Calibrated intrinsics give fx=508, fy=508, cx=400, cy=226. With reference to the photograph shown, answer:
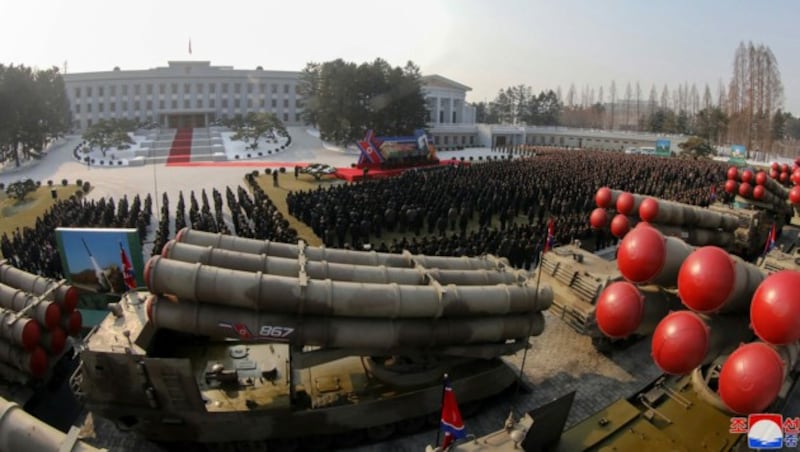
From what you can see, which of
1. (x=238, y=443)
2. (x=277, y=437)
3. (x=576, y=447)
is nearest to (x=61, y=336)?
(x=238, y=443)

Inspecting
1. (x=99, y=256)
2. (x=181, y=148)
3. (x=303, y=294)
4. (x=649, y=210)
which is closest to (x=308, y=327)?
(x=303, y=294)

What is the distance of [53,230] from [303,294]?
53.5 feet

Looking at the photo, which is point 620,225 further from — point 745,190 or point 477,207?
point 477,207

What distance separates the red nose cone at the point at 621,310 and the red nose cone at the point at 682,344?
0.51m

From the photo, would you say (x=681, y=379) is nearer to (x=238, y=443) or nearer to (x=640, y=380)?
(x=640, y=380)

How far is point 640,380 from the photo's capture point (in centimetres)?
1183

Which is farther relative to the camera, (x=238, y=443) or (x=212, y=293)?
(x=238, y=443)

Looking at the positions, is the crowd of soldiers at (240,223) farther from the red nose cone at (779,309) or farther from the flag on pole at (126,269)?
the red nose cone at (779,309)

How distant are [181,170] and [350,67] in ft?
70.9

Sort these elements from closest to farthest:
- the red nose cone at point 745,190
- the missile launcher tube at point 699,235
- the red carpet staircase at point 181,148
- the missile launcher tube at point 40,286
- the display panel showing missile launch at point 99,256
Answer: the missile launcher tube at point 40,286 → the display panel showing missile launch at point 99,256 → the missile launcher tube at point 699,235 → the red nose cone at point 745,190 → the red carpet staircase at point 181,148

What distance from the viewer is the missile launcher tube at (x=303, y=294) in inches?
306

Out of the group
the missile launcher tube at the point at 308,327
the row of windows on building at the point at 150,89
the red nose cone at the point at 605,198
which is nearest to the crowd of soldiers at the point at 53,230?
the missile launcher tube at the point at 308,327

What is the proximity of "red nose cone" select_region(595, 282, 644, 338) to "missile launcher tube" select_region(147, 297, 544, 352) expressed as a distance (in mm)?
2762

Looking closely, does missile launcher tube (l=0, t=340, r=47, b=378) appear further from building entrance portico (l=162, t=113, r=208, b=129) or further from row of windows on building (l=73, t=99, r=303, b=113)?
building entrance portico (l=162, t=113, r=208, b=129)
